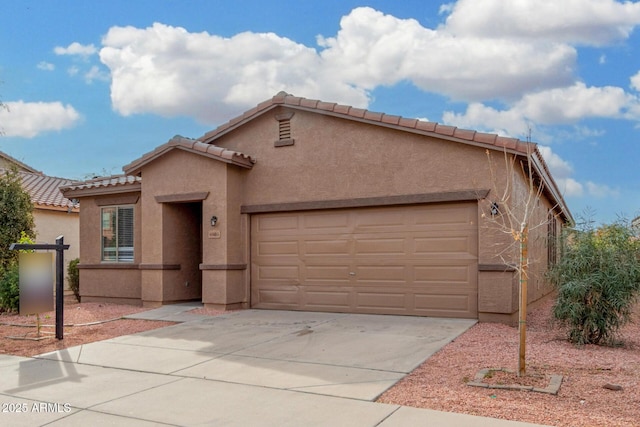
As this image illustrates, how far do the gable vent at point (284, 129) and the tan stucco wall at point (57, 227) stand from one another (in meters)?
11.4

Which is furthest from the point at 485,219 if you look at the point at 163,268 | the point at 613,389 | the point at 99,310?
the point at 99,310

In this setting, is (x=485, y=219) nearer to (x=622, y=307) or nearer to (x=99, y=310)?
(x=622, y=307)

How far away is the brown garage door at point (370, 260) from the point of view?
11.3 m

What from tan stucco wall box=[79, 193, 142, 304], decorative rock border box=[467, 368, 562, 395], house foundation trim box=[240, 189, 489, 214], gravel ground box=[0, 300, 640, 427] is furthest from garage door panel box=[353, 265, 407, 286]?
tan stucco wall box=[79, 193, 142, 304]

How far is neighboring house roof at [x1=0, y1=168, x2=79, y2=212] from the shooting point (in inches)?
815

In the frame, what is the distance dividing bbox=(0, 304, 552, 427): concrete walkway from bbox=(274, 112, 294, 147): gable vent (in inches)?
167

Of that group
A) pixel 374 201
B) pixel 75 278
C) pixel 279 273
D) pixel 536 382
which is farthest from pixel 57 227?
pixel 536 382

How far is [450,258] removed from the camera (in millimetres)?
11320

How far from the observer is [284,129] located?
13148mm

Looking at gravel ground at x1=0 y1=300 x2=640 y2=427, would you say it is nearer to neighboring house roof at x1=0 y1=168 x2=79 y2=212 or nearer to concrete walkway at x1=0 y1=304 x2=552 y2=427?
concrete walkway at x1=0 y1=304 x2=552 y2=427

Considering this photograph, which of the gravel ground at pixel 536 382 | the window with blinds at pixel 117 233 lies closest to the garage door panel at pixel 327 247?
the gravel ground at pixel 536 382

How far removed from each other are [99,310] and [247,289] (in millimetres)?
3808

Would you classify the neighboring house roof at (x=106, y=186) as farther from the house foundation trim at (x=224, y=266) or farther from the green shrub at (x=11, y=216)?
the house foundation trim at (x=224, y=266)

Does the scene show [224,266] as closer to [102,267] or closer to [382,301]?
[382,301]
